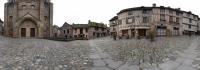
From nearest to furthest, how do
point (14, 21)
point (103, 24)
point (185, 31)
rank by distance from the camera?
point (14, 21) → point (185, 31) → point (103, 24)

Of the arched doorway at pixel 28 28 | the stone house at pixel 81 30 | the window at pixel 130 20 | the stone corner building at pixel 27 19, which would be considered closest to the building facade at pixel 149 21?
the window at pixel 130 20

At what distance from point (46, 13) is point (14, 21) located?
20.2 feet

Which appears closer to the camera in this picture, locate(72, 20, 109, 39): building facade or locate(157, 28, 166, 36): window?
locate(157, 28, 166, 36): window

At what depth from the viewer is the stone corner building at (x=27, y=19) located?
39.0 m

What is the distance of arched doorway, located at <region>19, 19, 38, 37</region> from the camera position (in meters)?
39.5

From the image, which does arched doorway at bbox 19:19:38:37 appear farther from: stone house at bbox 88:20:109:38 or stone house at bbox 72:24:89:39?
stone house at bbox 72:24:89:39

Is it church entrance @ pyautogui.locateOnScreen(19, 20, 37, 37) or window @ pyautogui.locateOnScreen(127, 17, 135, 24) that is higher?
window @ pyautogui.locateOnScreen(127, 17, 135, 24)

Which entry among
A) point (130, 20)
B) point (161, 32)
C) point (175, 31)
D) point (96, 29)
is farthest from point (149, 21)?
point (96, 29)

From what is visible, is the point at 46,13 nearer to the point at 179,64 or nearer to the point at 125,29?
the point at 125,29

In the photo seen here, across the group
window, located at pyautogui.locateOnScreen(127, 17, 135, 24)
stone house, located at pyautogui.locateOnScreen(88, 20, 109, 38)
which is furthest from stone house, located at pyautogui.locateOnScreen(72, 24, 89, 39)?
window, located at pyautogui.locateOnScreen(127, 17, 135, 24)

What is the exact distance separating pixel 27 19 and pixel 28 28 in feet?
5.66

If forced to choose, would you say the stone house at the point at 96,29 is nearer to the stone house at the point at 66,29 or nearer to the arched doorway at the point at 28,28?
the stone house at the point at 66,29

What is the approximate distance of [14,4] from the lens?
3947 cm

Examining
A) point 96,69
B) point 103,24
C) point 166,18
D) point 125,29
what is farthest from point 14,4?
point 103,24
